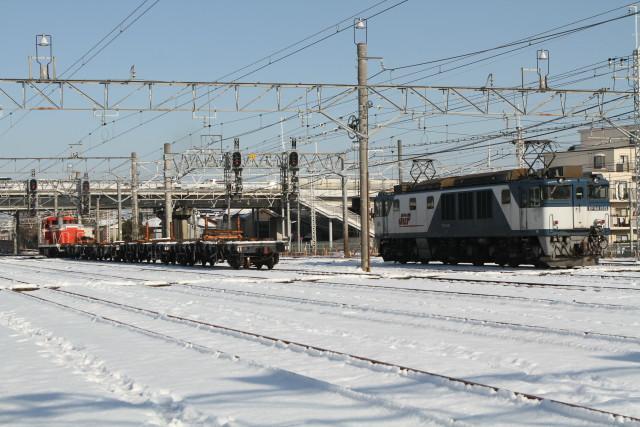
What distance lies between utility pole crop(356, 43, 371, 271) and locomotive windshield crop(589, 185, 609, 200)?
26.1 ft

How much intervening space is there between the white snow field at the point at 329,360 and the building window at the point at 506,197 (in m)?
11.1

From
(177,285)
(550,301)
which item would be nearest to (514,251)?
(177,285)

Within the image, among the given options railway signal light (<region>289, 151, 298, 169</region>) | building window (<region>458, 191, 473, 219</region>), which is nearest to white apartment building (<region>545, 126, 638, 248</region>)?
railway signal light (<region>289, 151, 298, 169</region>)

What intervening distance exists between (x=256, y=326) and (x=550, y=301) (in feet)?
21.5

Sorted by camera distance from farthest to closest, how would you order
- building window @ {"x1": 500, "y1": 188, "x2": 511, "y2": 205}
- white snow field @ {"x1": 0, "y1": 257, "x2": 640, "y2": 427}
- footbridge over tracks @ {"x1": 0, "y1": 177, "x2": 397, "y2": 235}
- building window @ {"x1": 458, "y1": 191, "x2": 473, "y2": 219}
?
1. footbridge over tracks @ {"x1": 0, "y1": 177, "x2": 397, "y2": 235}
2. building window @ {"x1": 458, "y1": 191, "x2": 473, "y2": 219}
3. building window @ {"x1": 500, "y1": 188, "x2": 511, "y2": 205}
4. white snow field @ {"x1": 0, "y1": 257, "x2": 640, "y2": 427}

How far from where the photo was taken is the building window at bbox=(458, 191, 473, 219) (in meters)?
34.9

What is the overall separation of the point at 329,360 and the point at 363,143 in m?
22.5

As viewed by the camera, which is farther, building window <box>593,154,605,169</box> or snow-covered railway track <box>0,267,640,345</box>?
building window <box>593,154,605,169</box>

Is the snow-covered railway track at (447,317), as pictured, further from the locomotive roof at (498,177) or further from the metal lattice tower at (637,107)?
the metal lattice tower at (637,107)

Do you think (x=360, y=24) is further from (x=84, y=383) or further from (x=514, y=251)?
(x=84, y=383)

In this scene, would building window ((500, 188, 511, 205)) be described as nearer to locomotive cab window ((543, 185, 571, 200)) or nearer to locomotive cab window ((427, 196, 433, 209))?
locomotive cab window ((543, 185, 571, 200))

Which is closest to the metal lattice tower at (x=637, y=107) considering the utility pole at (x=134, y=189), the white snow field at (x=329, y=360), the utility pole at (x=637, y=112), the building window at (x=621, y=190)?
the utility pole at (x=637, y=112)

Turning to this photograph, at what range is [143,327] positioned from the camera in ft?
50.9

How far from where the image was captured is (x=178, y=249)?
4406 centimetres
